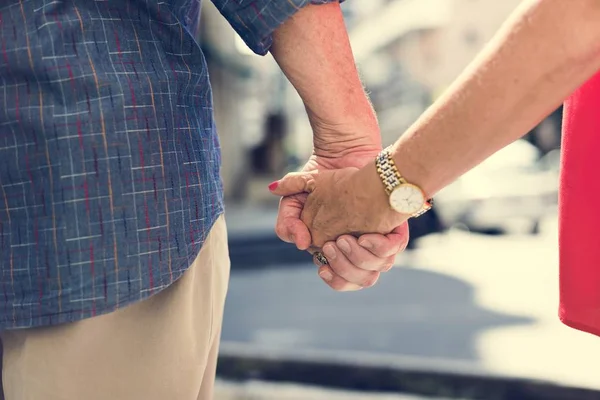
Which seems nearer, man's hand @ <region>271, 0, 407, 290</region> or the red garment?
the red garment

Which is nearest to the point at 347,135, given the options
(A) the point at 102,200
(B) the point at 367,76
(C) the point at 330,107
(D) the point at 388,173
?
(C) the point at 330,107

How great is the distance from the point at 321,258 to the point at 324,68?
0.48m

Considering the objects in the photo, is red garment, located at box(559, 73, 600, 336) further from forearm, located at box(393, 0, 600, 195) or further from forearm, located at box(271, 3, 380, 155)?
forearm, located at box(271, 3, 380, 155)

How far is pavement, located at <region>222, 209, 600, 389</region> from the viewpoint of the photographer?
185 inches

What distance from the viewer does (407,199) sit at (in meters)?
1.44

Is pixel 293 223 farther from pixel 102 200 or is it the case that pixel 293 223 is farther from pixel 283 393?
pixel 283 393

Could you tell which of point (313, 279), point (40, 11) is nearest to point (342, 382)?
point (40, 11)

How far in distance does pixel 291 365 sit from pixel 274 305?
3.39 m

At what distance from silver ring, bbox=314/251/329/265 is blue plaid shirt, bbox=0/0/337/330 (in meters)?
0.58

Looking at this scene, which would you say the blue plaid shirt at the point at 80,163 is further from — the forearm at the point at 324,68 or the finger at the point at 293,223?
the finger at the point at 293,223

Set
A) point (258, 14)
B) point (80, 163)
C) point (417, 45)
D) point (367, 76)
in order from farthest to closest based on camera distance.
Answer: point (417, 45) < point (367, 76) < point (258, 14) < point (80, 163)

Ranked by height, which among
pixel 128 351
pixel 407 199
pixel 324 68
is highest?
pixel 324 68

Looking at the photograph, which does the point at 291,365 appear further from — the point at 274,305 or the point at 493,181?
the point at 493,181

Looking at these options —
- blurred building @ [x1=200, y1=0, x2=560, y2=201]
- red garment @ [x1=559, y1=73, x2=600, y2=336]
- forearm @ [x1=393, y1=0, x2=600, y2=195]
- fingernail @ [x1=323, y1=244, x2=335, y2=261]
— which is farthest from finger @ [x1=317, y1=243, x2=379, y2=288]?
blurred building @ [x1=200, y1=0, x2=560, y2=201]
